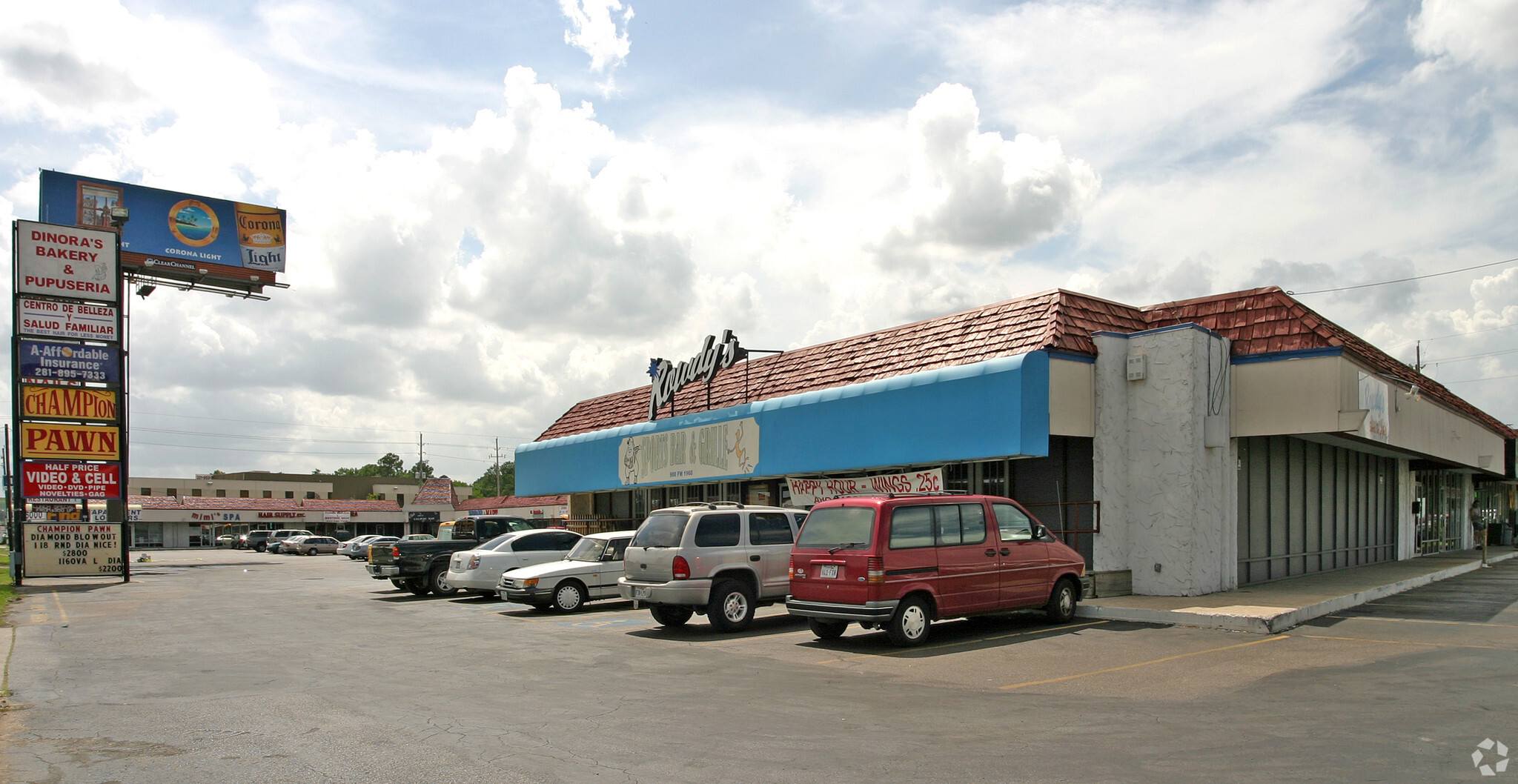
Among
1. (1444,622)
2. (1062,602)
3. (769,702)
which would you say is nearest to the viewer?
(769,702)

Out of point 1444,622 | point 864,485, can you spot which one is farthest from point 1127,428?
point 864,485

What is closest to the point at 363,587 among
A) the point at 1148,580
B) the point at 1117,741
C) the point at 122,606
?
the point at 122,606

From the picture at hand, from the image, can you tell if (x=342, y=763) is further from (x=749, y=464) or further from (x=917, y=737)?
(x=749, y=464)

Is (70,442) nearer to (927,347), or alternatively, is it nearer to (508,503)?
(927,347)

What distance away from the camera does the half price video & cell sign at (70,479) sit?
28.3m

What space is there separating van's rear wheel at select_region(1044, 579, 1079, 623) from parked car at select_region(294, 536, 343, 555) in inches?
2246

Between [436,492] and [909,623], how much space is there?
221ft

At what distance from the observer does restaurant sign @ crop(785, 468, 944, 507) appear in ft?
59.5

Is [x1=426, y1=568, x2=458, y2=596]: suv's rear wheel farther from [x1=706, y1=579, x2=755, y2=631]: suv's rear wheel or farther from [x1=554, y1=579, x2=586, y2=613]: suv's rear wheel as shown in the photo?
[x1=706, y1=579, x2=755, y2=631]: suv's rear wheel

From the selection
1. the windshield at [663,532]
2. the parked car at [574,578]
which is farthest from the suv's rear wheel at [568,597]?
the windshield at [663,532]

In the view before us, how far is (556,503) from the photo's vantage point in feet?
237

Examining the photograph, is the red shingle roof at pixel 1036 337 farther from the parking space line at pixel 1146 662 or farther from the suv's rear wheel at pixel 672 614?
the suv's rear wheel at pixel 672 614

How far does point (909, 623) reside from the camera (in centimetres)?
1222

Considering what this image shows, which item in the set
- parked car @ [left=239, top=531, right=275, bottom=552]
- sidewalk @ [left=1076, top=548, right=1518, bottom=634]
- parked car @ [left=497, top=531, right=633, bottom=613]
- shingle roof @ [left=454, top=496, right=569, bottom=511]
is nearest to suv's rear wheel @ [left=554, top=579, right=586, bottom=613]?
parked car @ [left=497, top=531, right=633, bottom=613]
